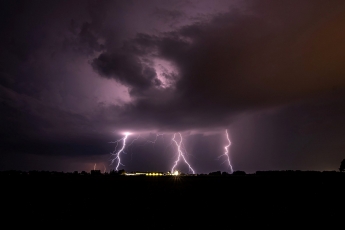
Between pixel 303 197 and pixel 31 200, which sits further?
pixel 303 197

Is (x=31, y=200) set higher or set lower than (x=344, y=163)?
lower

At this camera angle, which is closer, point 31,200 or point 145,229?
point 145,229

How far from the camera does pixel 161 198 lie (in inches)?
640

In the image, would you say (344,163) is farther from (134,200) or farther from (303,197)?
(134,200)

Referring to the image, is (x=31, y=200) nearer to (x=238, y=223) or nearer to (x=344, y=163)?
(x=238, y=223)

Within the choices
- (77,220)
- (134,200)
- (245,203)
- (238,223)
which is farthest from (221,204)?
(77,220)

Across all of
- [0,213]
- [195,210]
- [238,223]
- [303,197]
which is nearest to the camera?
[238,223]

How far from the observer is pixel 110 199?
1561 cm

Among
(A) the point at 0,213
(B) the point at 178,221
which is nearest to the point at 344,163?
(B) the point at 178,221

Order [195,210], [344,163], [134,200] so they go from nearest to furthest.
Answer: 1. [195,210]
2. [134,200]
3. [344,163]

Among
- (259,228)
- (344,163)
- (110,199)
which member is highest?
(344,163)

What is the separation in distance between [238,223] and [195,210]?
9.12ft

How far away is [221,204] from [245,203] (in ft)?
4.98

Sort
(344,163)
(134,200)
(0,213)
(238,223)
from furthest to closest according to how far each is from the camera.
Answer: (344,163) < (134,200) < (0,213) < (238,223)
